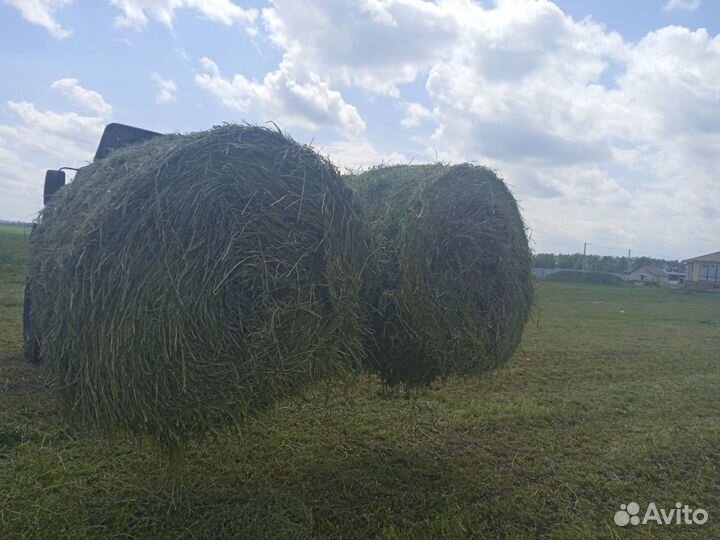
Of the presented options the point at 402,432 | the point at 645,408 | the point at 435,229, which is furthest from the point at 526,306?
the point at 645,408

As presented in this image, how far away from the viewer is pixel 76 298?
3.04 meters

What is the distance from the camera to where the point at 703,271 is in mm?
48438

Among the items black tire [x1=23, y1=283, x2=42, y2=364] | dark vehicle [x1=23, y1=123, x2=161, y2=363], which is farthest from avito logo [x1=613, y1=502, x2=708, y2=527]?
black tire [x1=23, y1=283, x2=42, y2=364]

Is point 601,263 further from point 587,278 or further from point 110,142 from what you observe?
point 110,142

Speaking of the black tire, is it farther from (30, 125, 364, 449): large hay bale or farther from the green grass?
the green grass

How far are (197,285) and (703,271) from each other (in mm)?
54451

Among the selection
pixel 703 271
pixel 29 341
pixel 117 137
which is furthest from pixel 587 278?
pixel 117 137

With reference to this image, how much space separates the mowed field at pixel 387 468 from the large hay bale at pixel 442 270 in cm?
50

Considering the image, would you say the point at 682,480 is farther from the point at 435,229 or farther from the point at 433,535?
the point at 435,229

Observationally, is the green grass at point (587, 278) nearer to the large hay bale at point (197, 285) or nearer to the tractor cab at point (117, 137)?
the tractor cab at point (117, 137)

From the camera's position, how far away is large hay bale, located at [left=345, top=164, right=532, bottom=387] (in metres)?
3.98

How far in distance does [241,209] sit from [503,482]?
302 cm

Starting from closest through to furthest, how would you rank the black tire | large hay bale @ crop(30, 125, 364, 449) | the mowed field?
large hay bale @ crop(30, 125, 364, 449), the mowed field, the black tire

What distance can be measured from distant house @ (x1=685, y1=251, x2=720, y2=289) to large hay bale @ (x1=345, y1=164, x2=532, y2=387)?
4985 cm
